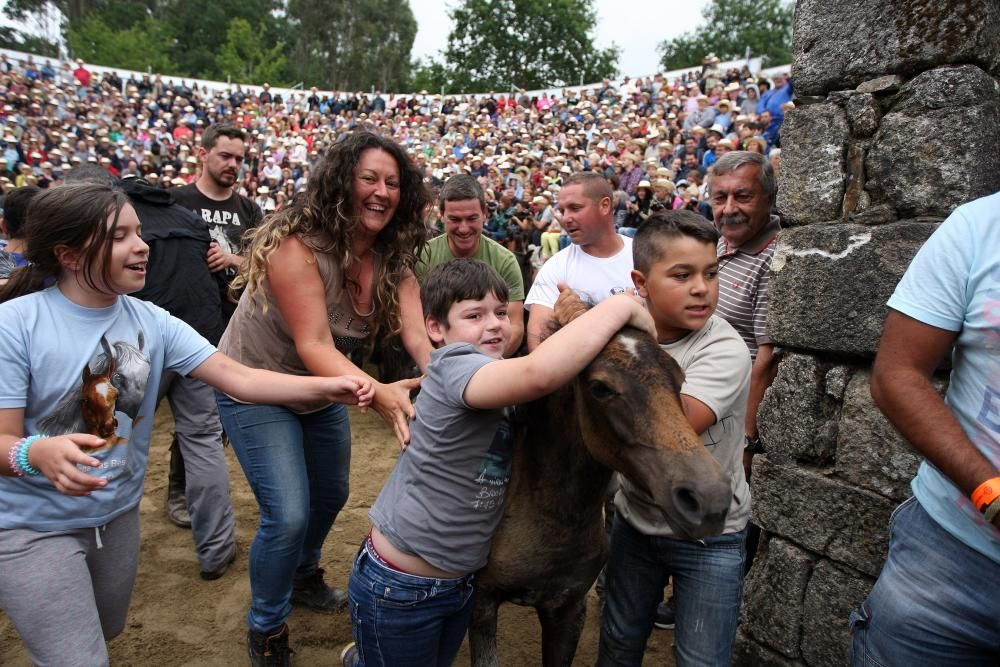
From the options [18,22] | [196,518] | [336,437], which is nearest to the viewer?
[336,437]

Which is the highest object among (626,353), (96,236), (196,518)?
(96,236)

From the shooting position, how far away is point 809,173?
8.55ft

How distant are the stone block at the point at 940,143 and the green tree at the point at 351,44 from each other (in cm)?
5735

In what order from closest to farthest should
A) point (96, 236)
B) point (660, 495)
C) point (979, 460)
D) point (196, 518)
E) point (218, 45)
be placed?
point (979, 460) → point (660, 495) → point (96, 236) → point (196, 518) → point (218, 45)

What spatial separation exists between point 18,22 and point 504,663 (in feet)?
218

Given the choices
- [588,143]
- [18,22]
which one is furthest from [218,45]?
[588,143]

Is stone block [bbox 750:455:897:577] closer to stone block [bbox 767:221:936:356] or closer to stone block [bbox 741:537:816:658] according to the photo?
stone block [bbox 741:537:816:658]

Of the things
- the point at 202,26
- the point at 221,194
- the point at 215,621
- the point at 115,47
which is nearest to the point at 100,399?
the point at 215,621

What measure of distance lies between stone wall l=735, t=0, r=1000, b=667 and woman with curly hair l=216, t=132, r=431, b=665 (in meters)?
1.56

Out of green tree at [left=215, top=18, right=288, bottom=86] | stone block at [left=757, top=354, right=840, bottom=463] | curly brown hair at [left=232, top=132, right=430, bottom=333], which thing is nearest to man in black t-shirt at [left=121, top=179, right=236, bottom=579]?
curly brown hair at [left=232, top=132, right=430, bottom=333]

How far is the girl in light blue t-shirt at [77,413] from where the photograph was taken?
185 centimetres

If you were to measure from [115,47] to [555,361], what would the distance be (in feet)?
181

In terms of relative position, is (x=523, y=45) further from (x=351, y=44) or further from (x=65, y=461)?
(x=65, y=461)

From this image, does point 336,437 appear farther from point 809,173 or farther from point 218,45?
point 218,45
